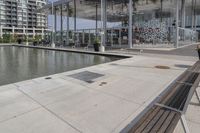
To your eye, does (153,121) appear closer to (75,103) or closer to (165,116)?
(165,116)

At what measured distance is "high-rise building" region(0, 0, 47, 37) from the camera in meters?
86.9

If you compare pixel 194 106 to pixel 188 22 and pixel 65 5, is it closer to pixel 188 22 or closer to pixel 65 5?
pixel 65 5

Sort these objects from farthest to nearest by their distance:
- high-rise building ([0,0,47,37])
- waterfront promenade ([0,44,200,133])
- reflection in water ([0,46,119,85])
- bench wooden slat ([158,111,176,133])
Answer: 1. high-rise building ([0,0,47,37])
2. reflection in water ([0,46,119,85])
3. waterfront promenade ([0,44,200,133])
4. bench wooden slat ([158,111,176,133])

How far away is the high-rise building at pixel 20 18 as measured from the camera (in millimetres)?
86900

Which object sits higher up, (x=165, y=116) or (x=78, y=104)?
(x=165, y=116)

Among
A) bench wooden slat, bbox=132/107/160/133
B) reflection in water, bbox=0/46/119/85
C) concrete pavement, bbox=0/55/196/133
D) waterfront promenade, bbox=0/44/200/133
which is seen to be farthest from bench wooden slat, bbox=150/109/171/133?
reflection in water, bbox=0/46/119/85

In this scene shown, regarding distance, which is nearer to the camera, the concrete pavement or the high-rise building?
the concrete pavement

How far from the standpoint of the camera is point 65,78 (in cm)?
677

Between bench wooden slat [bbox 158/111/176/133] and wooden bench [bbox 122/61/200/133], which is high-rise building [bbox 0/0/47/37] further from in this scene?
bench wooden slat [bbox 158/111/176/133]

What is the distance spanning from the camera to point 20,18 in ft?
309

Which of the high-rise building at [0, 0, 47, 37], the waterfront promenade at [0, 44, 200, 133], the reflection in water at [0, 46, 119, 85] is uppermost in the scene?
the high-rise building at [0, 0, 47, 37]

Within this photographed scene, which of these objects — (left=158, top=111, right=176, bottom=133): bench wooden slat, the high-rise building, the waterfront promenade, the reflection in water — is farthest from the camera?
the high-rise building

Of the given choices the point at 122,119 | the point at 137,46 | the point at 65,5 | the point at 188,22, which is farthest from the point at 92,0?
the point at 188,22

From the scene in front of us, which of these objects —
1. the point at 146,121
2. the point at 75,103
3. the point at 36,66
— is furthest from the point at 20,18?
the point at 146,121
